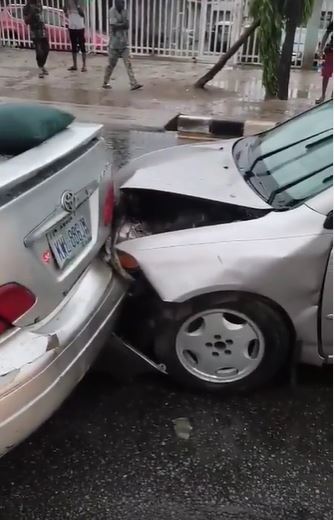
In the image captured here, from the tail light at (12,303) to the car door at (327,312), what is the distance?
4.36 feet

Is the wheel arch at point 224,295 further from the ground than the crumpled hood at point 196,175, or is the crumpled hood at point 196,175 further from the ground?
the crumpled hood at point 196,175

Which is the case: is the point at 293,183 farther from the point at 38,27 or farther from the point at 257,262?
the point at 38,27

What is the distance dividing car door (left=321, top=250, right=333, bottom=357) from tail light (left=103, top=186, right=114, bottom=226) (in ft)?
3.60

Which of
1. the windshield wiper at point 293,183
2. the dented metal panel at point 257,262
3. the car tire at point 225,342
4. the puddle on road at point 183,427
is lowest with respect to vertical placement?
the puddle on road at point 183,427

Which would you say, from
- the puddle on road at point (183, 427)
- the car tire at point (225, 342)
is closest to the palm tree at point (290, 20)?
the car tire at point (225, 342)

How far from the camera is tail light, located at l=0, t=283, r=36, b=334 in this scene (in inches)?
79.6

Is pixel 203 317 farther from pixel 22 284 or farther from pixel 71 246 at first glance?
pixel 22 284

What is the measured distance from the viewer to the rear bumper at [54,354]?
1.96m

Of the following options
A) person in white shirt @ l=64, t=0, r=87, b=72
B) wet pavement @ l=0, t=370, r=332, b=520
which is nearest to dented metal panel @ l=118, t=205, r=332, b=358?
wet pavement @ l=0, t=370, r=332, b=520

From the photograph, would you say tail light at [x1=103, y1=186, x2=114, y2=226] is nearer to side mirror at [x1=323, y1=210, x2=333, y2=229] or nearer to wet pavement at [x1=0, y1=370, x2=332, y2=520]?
wet pavement at [x1=0, y1=370, x2=332, y2=520]

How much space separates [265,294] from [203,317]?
0.31m

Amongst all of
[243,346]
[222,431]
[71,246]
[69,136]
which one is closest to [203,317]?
[243,346]

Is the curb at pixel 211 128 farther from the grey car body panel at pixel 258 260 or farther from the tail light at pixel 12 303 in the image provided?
the tail light at pixel 12 303

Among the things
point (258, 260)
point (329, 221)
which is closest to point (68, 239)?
point (258, 260)
